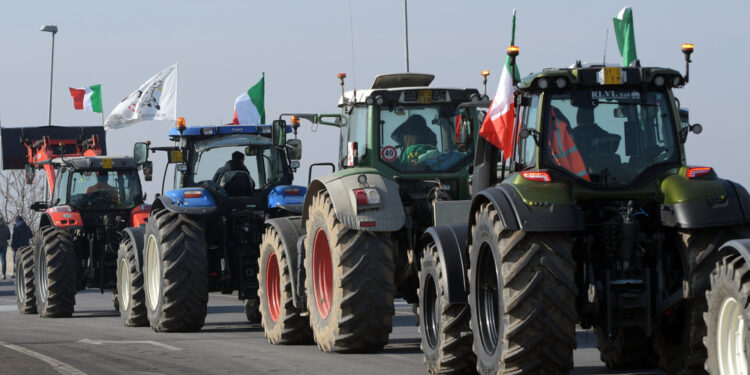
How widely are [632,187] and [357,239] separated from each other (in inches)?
147

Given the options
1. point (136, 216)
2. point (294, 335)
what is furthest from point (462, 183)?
point (136, 216)

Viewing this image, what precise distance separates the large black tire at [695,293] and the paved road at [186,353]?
1.00 meters

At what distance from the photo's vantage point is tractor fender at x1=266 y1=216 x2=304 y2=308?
1494cm

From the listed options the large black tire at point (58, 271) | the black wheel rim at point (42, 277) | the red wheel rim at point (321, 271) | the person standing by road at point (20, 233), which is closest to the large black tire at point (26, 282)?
the black wheel rim at point (42, 277)

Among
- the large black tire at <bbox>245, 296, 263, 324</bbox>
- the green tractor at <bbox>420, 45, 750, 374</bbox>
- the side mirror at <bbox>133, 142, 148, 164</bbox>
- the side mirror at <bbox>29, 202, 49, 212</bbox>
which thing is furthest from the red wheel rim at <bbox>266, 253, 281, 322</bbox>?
the side mirror at <bbox>29, 202, 49, 212</bbox>

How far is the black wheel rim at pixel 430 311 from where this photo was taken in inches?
465

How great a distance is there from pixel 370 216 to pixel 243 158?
5844 mm

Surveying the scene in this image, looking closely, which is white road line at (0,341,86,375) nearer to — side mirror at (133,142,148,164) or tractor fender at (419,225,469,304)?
tractor fender at (419,225,469,304)

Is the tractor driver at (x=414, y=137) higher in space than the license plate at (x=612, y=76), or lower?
lower

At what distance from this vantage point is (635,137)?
34.1ft

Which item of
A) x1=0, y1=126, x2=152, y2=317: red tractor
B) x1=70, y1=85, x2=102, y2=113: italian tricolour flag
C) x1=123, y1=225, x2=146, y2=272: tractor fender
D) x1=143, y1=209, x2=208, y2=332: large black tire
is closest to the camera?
x1=143, y1=209, x2=208, y2=332: large black tire

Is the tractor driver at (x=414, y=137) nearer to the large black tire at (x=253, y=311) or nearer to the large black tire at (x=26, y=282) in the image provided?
the large black tire at (x=253, y=311)

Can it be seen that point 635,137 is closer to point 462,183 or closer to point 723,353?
point 723,353

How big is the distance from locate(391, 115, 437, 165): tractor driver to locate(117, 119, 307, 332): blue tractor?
73.5 inches
